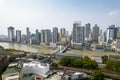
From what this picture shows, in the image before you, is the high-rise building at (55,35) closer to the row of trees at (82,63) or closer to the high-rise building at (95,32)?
the high-rise building at (95,32)

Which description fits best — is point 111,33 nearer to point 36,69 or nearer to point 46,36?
point 46,36

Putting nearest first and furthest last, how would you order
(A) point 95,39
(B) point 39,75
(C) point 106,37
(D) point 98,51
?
(B) point 39,75 < (D) point 98,51 < (C) point 106,37 < (A) point 95,39

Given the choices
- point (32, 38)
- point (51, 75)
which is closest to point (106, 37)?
point (32, 38)

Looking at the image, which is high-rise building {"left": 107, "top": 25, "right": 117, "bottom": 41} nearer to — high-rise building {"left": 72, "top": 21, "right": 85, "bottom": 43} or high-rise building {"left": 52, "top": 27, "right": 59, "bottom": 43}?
high-rise building {"left": 72, "top": 21, "right": 85, "bottom": 43}

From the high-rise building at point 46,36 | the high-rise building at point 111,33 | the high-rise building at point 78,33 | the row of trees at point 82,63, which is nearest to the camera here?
the row of trees at point 82,63

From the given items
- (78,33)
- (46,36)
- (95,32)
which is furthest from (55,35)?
(95,32)

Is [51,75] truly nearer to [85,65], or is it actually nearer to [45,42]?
[85,65]

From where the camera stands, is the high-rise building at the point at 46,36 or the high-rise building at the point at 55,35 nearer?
the high-rise building at the point at 46,36

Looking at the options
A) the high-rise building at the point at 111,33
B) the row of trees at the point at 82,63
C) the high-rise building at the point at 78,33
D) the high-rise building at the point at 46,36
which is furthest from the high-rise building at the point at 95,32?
the row of trees at the point at 82,63

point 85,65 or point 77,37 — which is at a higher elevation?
point 77,37

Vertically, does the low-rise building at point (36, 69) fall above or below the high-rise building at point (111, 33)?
below

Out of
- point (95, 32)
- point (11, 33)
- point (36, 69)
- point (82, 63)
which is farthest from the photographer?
point (11, 33)
